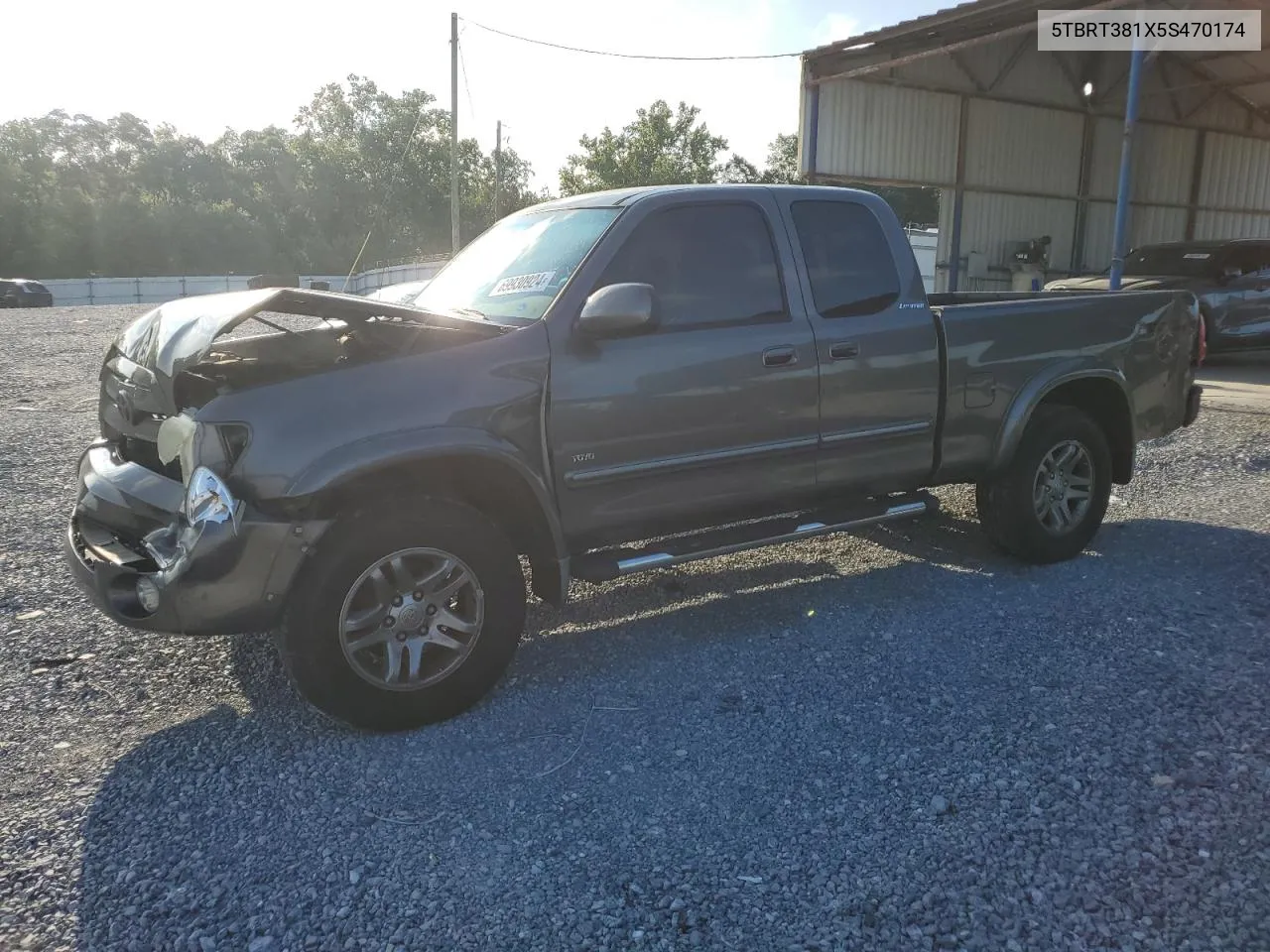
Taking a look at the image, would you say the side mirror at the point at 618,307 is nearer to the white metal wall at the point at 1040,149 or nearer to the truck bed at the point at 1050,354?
the truck bed at the point at 1050,354

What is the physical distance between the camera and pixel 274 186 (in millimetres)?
65938

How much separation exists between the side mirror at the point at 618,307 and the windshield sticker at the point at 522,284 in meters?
0.43

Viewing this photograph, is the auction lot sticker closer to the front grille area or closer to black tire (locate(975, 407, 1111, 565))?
black tire (locate(975, 407, 1111, 565))

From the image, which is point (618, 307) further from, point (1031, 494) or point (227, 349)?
point (1031, 494)

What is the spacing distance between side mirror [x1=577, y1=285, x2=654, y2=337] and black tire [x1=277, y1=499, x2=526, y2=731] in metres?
0.86

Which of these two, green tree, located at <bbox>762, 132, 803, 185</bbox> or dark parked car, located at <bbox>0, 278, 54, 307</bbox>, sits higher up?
green tree, located at <bbox>762, 132, 803, 185</bbox>

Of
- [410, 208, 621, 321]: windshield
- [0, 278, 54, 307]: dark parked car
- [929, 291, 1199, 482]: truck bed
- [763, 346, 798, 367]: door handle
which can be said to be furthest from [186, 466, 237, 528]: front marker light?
[0, 278, 54, 307]: dark parked car

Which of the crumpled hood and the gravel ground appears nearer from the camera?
the gravel ground

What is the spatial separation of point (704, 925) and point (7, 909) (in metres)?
1.84

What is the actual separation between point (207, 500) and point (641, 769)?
170 cm

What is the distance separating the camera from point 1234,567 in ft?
17.0

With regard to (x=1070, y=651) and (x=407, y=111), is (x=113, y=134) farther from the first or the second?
(x=1070, y=651)

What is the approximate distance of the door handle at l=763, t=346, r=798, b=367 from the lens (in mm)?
4180

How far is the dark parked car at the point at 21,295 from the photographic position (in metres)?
27.7
